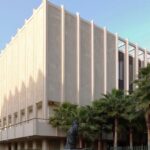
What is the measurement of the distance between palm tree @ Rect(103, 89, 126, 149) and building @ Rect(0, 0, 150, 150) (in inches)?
344

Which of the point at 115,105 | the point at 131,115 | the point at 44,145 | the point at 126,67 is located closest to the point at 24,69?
the point at 44,145

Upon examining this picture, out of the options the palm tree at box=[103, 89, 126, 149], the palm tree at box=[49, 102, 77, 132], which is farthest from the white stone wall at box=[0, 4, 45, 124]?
the palm tree at box=[103, 89, 126, 149]

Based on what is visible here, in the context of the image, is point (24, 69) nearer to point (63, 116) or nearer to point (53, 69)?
point (53, 69)

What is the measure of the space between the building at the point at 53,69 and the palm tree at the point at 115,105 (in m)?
8.74

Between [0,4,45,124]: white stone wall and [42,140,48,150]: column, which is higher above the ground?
[0,4,45,124]: white stone wall

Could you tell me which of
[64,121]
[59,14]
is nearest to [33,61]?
[59,14]

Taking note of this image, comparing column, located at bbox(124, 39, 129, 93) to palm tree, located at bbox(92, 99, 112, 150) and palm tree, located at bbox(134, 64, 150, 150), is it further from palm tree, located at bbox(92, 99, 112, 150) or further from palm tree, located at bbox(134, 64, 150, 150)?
palm tree, located at bbox(134, 64, 150, 150)

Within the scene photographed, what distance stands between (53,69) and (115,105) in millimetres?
11884

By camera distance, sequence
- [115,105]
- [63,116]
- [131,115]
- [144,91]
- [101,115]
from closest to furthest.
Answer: [144,91] → [131,115] → [115,105] → [101,115] → [63,116]

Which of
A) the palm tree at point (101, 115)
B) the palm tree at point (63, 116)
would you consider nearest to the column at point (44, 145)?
the palm tree at point (63, 116)

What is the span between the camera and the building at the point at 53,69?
166 feet

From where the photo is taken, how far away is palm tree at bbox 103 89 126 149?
139ft

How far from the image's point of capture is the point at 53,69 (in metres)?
51.3

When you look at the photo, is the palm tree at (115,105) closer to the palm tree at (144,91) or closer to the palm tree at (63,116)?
the palm tree at (63,116)
